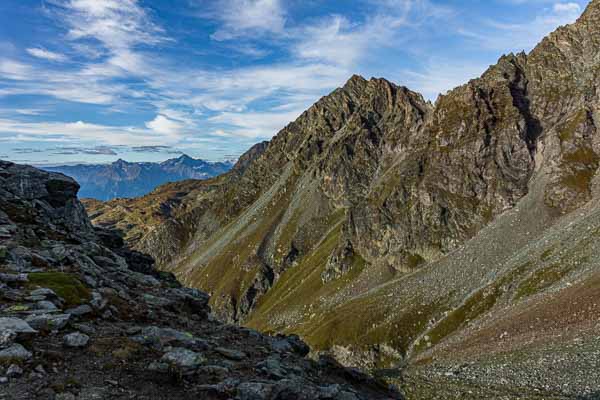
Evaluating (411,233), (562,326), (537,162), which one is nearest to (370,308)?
(411,233)

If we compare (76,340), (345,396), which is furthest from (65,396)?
(345,396)

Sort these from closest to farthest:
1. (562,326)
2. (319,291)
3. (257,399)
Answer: (257,399) → (562,326) → (319,291)

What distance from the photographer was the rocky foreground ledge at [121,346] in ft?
46.5

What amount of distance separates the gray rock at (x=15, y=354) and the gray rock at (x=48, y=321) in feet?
5.87

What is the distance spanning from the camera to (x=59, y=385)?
1317cm

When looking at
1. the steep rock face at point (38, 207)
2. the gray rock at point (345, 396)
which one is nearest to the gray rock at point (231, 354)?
the gray rock at point (345, 396)

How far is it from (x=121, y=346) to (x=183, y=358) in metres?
2.77

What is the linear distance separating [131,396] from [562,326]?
6108 centimetres

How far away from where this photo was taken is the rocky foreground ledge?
14.2 metres

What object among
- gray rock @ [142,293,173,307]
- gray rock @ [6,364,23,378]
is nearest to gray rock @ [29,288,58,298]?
gray rock @ [6,364,23,378]

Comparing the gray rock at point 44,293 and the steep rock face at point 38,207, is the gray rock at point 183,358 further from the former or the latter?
the steep rock face at point 38,207

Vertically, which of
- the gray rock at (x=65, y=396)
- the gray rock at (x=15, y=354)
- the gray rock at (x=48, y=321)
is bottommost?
the gray rock at (x=65, y=396)

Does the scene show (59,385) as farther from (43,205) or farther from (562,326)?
(562,326)

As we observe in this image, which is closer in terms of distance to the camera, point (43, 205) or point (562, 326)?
point (43, 205)
